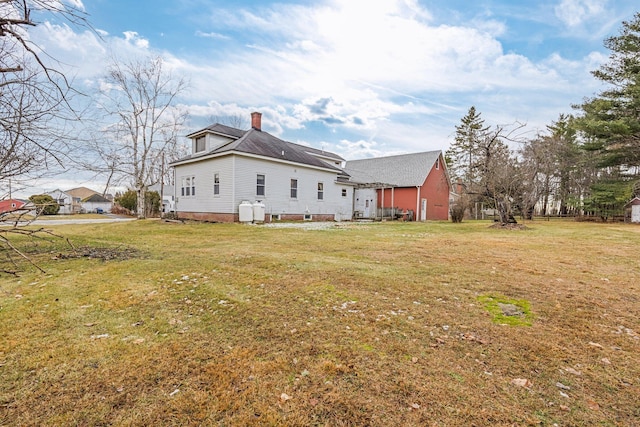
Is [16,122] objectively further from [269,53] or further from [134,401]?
[269,53]

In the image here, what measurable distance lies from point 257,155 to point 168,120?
50.4 feet

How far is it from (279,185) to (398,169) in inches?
529

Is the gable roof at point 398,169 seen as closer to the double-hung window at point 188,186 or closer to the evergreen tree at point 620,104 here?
the evergreen tree at point 620,104

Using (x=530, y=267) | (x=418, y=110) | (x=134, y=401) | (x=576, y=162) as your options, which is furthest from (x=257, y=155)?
(x=576, y=162)

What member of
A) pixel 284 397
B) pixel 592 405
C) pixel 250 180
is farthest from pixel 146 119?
pixel 592 405

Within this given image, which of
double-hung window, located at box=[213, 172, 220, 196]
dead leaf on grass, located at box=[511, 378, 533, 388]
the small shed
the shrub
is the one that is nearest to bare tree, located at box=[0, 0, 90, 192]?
dead leaf on grass, located at box=[511, 378, 533, 388]

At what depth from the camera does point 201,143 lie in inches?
734

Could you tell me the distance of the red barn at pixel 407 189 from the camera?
958 inches

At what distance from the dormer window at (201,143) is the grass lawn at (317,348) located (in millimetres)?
14490

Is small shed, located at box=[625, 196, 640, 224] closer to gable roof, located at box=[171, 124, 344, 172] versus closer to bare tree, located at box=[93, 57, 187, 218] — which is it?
gable roof, located at box=[171, 124, 344, 172]

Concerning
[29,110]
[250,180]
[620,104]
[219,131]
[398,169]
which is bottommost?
[29,110]

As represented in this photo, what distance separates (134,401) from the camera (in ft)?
6.07

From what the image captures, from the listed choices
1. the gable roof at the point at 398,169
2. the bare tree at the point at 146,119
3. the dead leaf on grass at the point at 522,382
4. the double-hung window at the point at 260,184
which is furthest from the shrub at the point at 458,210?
the bare tree at the point at 146,119

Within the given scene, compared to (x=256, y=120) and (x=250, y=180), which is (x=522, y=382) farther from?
(x=256, y=120)
